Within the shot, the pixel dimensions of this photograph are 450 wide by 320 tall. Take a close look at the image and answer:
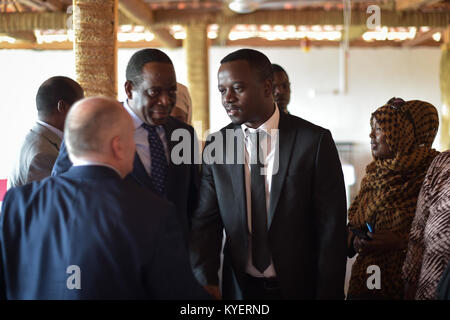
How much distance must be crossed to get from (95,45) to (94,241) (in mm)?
1782

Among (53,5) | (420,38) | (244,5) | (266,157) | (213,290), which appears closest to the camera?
(213,290)

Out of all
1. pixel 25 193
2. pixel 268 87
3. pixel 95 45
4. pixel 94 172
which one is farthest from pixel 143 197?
pixel 95 45

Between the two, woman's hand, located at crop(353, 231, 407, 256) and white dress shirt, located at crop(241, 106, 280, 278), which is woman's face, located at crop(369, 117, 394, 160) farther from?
white dress shirt, located at crop(241, 106, 280, 278)

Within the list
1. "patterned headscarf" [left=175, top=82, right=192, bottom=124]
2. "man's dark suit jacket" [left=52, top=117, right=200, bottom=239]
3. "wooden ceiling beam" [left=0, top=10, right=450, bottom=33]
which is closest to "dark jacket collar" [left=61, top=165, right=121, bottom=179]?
"man's dark suit jacket" [left=52, top=117, right=200, bottom=239]

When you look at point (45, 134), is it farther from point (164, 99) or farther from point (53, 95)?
point (164, 99)

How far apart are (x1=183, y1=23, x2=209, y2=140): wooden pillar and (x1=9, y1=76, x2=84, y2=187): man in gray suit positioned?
4461mm

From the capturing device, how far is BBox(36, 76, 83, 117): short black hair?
2.47m

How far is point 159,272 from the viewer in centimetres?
136

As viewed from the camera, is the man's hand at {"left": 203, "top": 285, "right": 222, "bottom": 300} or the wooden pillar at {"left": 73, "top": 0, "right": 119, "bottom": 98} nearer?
the man's hand at {"left": 203, "top": 285, "right": 222, "bottom": 300}

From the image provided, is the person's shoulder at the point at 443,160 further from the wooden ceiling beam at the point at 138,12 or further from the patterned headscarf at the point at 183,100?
the wooden ceiling beam at the point at 138,12

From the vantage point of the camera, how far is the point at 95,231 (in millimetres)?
1323

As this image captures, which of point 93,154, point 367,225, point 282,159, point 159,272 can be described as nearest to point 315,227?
point 282,159
